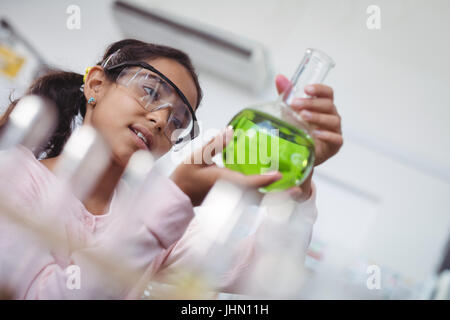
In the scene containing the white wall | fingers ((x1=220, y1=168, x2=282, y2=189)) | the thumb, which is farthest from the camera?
the white wall

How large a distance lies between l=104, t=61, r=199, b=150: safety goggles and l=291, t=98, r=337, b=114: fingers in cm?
17

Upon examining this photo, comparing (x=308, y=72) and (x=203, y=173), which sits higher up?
(x=308, y=72)

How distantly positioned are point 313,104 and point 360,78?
0.33 m

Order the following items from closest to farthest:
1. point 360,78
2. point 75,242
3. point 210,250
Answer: point 75,242
point 210,250
point 360,78

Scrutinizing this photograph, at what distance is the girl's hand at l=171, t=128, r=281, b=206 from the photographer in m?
0.37

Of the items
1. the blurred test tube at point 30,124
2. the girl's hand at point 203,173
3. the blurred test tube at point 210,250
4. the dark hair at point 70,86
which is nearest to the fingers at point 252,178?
the girl's hand at point 203,173

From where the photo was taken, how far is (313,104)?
0.42 m

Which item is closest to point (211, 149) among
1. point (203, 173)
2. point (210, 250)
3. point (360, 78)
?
point (203, 173)

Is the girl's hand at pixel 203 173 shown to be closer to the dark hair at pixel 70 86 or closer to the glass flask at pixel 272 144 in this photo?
the glass flask at pixel 272 144

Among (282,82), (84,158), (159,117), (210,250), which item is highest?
(282,82)

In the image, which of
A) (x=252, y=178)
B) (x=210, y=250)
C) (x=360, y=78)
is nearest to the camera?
(x=252, y=178)

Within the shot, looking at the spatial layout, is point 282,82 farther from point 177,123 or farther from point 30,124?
point 30,124

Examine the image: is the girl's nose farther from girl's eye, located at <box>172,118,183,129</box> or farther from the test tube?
the test tube

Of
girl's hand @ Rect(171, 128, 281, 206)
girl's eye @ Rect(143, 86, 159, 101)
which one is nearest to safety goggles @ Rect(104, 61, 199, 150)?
girl's eye @ Rect(143, 86, 159, 101)
